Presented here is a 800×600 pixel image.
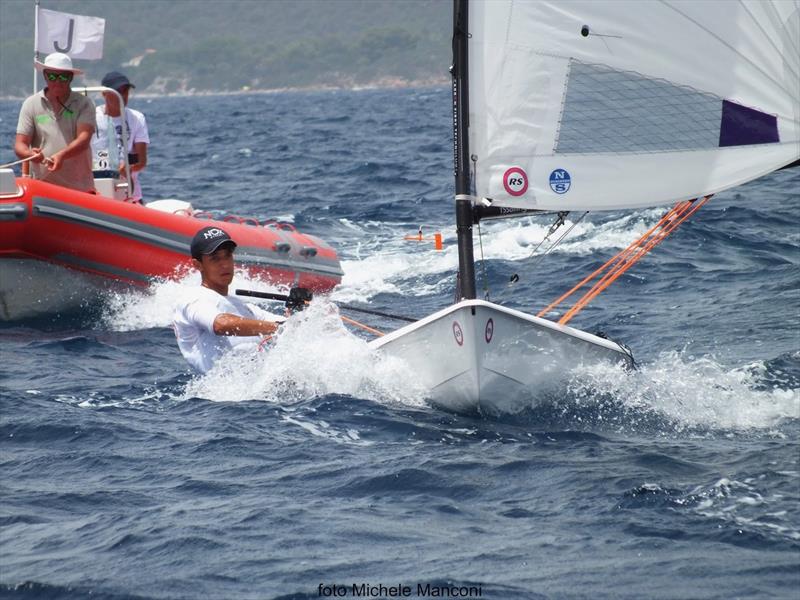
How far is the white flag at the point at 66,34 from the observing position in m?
11.8

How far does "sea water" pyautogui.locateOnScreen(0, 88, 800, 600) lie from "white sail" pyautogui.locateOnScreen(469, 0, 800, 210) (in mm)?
265

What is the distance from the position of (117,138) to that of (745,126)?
6308 mm

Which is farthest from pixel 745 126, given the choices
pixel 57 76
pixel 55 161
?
pixel 55 161

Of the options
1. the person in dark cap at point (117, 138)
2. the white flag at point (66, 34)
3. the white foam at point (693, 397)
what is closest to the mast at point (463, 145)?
the white foam at point (693, 397)

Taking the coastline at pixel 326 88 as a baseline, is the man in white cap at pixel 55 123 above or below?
below

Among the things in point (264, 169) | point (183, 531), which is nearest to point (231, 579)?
point (183, 531)

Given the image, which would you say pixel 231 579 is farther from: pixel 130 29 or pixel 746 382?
pixel 130 29

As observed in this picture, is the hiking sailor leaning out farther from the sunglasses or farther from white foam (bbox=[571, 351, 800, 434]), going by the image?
the sunglasses

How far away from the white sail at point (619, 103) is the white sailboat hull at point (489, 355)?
671 millimetres

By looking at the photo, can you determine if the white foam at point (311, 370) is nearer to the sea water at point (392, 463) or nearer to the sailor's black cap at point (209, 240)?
the sea water at point (392, 463)

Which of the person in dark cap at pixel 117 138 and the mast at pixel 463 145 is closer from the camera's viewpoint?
the mast at pixel 463 145

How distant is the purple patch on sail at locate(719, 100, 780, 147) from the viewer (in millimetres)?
6945

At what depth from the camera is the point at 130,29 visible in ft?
519

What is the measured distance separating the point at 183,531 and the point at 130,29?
15891 cm
